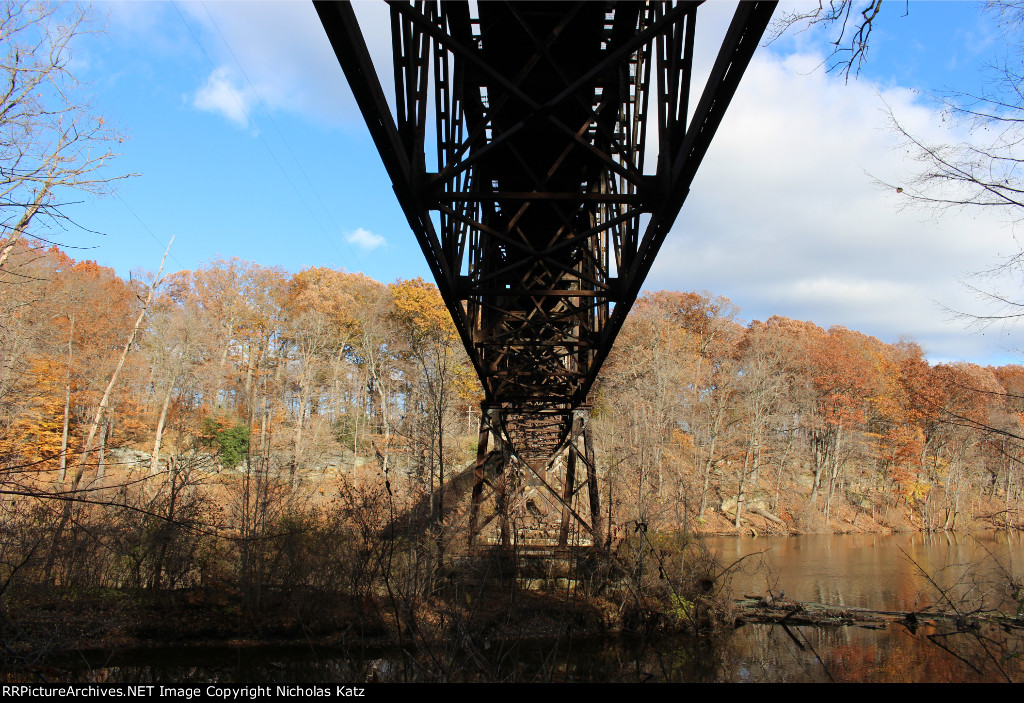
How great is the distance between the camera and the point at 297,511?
1748 cm

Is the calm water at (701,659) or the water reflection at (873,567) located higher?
the calm water at (701,659)

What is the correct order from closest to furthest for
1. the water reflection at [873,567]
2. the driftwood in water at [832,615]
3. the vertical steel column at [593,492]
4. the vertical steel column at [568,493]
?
1. the vertical steel column at [593,492]
2. the vertical steel column at [568,493]
3. the driftwood in water at [832,615]
4. the water reflection at [873,567]

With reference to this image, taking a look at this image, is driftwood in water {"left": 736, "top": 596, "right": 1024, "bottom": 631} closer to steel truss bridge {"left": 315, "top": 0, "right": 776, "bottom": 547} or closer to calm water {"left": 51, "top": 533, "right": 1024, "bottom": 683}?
calm water {"left": 51, "top": 533, "right": 1024, "bottom": 683}

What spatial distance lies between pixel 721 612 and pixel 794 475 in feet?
95.4

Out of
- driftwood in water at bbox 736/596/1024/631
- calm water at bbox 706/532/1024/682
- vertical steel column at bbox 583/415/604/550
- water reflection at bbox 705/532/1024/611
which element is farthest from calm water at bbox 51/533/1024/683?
vertical steel column at bbox 583/415/604/550

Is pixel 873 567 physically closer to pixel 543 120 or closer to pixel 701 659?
pixel 701 659

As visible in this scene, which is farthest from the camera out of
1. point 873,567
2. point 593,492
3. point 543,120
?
point 873,567

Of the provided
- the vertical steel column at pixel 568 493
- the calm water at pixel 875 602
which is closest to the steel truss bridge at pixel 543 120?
the calm water at pixel 875 602

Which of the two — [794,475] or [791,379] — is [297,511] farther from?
[791,379]

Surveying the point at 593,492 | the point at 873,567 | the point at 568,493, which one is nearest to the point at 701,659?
the point at 593,492

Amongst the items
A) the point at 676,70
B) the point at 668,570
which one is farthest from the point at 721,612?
the point at 676,70

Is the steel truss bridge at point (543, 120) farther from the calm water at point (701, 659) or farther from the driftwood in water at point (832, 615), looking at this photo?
the driftwood in water at point (832, 615)

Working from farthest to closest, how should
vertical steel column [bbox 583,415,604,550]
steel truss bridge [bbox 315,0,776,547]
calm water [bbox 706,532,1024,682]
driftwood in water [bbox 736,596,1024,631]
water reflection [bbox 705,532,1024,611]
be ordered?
water reflection [bbox 705,532,1024,611] → driftwood in water [bbox 736,596,1024,631] → vertical steel column [bbox 583,415,604,550] → calm water [bbox 706,532,1024,682] → steel truss bridge [bbox 315,0,776,547]

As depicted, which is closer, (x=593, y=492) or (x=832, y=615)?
(x=593, y=492)
